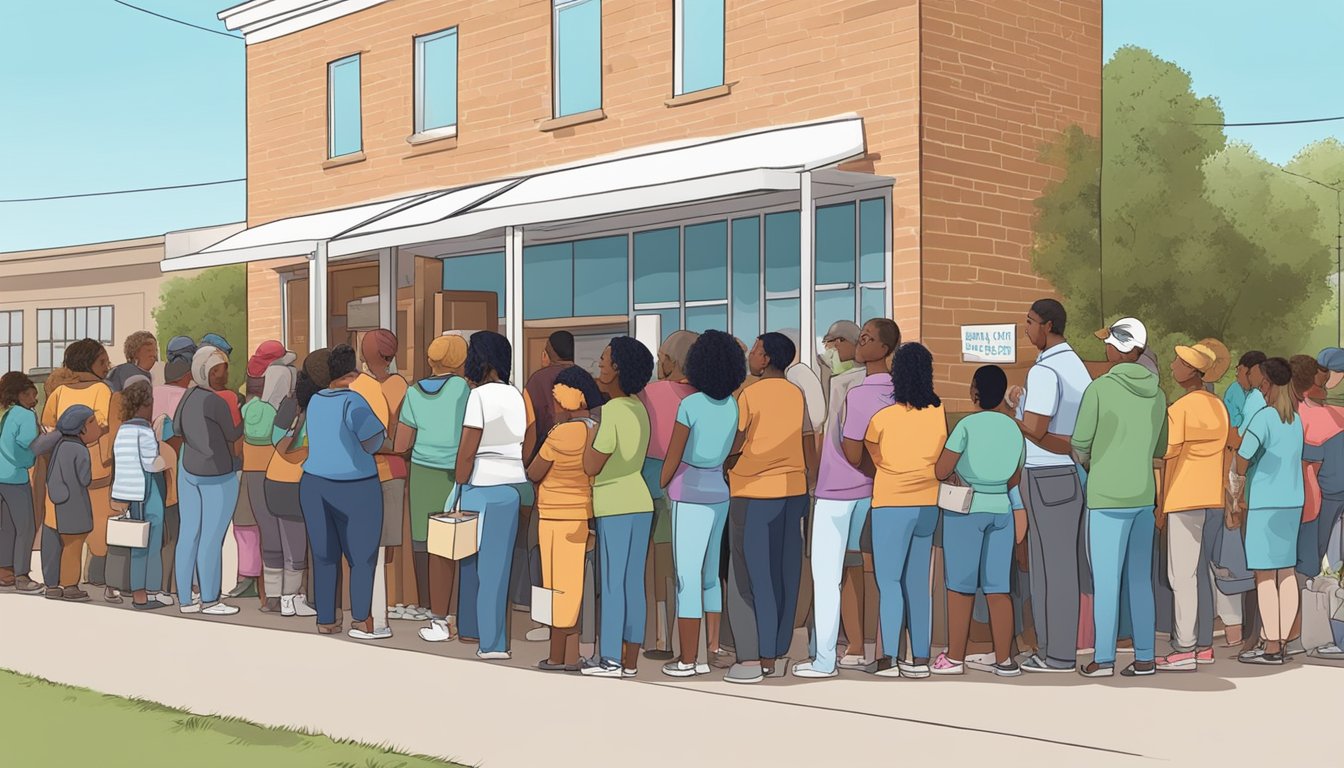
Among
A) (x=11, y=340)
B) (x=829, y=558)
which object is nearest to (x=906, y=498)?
(x=829, y=558)

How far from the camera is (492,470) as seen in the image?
9.47 m

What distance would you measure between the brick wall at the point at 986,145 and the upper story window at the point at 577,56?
469 cm

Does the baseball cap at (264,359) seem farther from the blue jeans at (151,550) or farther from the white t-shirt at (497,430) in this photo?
the white t-shirt at (497,430)

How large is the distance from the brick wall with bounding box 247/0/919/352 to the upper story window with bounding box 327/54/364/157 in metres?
0.12

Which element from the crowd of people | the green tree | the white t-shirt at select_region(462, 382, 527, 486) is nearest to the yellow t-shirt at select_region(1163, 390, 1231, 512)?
the crowd of people

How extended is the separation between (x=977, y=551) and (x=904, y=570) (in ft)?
1.42

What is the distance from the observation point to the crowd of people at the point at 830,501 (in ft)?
28.9

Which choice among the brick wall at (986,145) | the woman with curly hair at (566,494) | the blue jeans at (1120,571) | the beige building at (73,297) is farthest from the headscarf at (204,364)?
the beige building at (73,297)

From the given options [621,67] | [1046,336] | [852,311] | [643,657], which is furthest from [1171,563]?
[621,67]

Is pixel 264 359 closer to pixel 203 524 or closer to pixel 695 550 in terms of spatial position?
pixel 203 524

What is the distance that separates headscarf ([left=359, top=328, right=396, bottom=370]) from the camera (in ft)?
34.1

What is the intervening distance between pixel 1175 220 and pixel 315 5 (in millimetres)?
12233

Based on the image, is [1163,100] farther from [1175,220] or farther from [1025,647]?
[1025,647]

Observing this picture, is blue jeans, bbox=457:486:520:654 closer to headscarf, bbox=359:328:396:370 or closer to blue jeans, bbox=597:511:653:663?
blue jeans, bbox=597:511:653:663
